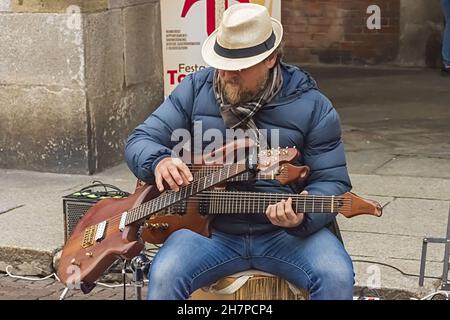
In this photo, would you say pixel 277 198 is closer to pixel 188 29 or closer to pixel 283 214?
pixel 283 214

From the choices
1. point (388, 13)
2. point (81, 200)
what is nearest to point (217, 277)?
point (81, 200)

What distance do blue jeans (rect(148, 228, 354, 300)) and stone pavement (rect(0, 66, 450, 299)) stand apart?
48.4 inches

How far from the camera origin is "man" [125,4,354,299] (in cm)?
423

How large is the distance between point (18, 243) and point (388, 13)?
24.6 ft

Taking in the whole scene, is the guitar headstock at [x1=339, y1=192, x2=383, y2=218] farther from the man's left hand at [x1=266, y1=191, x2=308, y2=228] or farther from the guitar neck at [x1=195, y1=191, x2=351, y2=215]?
the man's left hand at [x1=266, y1=191, x2=308, y2=228]

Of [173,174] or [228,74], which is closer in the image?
[173,174]

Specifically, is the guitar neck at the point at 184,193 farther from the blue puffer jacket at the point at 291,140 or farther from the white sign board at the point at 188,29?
the white sign board at the point at 188,29

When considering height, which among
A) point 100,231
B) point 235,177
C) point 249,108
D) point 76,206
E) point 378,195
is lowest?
A: point 378,195

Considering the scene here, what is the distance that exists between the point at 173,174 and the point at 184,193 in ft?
0.29

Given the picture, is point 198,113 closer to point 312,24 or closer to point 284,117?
point 284,117

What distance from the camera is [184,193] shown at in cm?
426

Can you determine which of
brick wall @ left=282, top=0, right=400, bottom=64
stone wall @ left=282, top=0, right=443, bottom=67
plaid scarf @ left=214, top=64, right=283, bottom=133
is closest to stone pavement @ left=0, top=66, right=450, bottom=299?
plaid scarf @ left=214, top=64, right=283, bottom=133

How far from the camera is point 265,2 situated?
6.85 metres

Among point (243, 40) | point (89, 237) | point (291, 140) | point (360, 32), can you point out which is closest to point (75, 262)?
point (89, 237)
